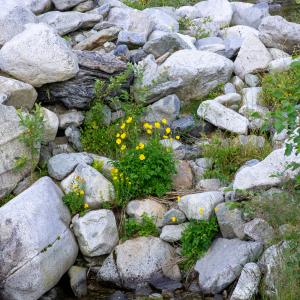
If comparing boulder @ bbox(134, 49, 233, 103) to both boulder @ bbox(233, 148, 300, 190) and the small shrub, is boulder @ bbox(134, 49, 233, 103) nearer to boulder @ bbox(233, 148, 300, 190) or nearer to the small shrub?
the small shrub

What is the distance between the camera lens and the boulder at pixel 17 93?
23.7ft

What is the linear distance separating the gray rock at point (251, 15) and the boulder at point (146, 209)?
16.1 ft

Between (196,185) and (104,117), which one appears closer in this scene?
(196,185)

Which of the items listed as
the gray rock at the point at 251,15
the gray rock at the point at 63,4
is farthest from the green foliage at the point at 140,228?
the gray rock at the point at 251,15

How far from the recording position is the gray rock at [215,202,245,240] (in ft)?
20.7

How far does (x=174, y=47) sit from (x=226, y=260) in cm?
348

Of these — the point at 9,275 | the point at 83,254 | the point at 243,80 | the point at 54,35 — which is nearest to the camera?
the point at 9,275

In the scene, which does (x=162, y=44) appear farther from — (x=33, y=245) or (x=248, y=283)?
(x=248, y=283)

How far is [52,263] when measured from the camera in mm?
6285

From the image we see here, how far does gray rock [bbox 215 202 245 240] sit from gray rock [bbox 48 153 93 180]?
1622mm

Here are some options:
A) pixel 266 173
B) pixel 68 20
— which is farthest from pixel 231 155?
pixel 68 20

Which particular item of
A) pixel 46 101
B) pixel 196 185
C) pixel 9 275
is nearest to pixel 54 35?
pixel 46 101

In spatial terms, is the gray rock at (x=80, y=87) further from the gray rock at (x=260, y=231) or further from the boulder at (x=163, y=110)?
the gray rock at (x=260, y=231)

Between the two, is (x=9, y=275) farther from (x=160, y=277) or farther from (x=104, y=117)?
(x=104, y=117)
